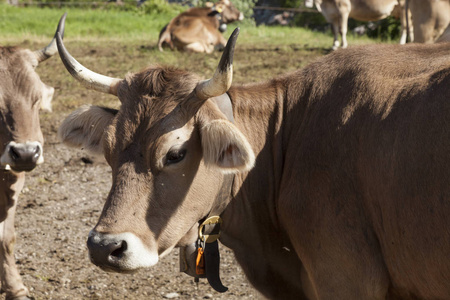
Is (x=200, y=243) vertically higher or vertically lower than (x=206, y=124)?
lower

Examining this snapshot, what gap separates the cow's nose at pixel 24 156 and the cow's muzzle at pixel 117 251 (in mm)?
2313

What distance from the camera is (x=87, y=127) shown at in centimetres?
369

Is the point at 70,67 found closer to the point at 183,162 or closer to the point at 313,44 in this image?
the point at 183,162

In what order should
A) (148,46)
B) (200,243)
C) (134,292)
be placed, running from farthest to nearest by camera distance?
(148,46)
(134,292)
(200,243)

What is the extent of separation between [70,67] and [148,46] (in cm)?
1324

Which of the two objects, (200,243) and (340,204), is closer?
(340,204)

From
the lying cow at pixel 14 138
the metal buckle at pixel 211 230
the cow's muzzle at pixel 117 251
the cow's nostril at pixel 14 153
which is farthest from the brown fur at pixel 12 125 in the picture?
the cow's muzzle at pixel 117 251

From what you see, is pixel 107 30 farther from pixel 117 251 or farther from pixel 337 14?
pixel 117 251

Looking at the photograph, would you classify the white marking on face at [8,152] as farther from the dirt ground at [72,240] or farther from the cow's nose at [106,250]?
the cow's nose at [106,250]

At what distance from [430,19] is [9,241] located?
7.54 meters

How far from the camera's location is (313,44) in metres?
17.1

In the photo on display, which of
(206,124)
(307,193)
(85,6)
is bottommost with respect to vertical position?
(85,6)

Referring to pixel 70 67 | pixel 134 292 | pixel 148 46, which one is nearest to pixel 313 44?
pixel 148 46

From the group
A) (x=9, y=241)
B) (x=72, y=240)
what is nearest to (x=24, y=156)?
(x=9, y=241)
